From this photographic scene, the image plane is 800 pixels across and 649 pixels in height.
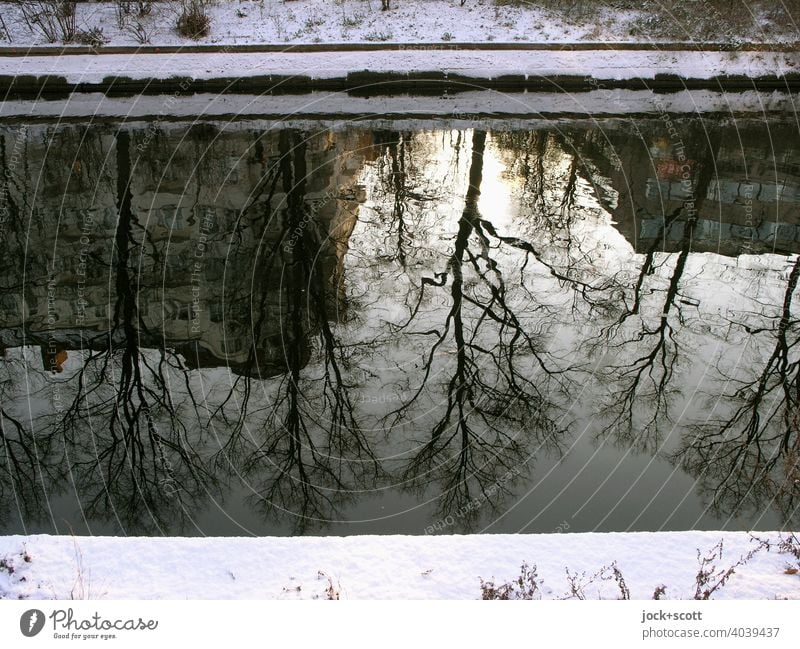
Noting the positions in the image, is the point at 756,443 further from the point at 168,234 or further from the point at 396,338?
the point at 168,234

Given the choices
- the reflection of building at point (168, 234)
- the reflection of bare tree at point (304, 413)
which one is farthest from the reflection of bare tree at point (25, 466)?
the reflection of bare tree at point (304, 413)

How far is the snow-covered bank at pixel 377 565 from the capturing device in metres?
5.91

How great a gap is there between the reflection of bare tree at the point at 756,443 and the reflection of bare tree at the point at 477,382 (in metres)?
1.71

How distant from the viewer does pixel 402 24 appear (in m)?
23.5

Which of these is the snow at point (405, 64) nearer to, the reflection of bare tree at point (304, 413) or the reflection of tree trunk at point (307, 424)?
the reflection of bare tree at point (304, 413)

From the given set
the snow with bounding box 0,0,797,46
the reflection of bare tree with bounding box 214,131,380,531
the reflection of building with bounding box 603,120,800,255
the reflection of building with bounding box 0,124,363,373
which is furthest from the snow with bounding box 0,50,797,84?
the reflection of bare tree with bounding box 214,131,380,531

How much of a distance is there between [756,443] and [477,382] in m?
3.19

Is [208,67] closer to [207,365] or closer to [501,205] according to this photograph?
[501,205]

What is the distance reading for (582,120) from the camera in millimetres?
18469

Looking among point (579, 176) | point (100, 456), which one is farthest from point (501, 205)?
point (100, 456)

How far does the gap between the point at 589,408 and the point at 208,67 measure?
53.9 ft

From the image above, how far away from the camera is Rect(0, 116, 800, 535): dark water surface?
7.68 meters

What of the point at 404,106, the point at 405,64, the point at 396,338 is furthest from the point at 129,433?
the point at 405,64

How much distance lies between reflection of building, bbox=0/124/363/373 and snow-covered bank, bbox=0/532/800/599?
3.58 metres
